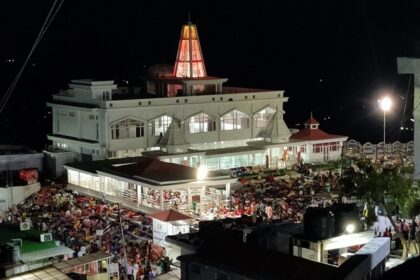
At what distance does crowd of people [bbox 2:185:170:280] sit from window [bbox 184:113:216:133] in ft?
24.3

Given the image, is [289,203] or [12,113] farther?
[12,113]

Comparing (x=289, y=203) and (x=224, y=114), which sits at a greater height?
(x=224, y=114)

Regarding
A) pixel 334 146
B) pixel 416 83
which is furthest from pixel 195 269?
pixel 334 146

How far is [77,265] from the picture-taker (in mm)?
10281

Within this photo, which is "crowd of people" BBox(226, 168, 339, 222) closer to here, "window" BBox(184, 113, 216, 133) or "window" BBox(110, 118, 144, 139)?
"window" BBox(184, 113, 216, 133)

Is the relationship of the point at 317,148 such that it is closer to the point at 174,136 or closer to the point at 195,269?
the point at 174,136

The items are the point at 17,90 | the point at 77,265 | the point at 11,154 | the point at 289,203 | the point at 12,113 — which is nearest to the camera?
the point at 77,265

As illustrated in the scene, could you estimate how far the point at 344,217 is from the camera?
8250 millimetres

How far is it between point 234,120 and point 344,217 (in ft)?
75.9

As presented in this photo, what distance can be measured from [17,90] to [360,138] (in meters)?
34.1

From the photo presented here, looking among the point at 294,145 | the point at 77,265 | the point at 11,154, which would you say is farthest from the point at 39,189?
the point at 77,265

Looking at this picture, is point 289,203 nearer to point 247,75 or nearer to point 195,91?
point 195,91

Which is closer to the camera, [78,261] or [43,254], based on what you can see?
[43,254]

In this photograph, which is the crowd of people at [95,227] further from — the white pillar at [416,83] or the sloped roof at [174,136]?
the white pillar at [416,83]
